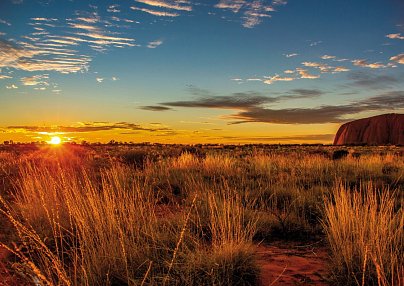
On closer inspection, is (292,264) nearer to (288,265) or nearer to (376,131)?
(288,265)

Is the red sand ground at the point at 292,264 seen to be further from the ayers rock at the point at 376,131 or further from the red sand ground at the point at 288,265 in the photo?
the ayers rock at the point at 376,131

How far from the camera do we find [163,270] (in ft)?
12.6

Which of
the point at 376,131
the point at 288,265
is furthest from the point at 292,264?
the point at 376,131

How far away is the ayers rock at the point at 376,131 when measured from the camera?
3976 inches

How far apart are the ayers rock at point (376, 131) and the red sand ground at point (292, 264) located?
9802 cm

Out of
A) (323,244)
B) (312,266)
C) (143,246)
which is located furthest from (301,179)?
(143,246)

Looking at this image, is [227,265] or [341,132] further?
[341,132]

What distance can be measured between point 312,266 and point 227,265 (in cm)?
132

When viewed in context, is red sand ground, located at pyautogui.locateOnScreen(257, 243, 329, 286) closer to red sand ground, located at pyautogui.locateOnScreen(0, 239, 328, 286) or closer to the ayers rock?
red sand ground, located at pyautogui.locateOnScreen(0, 239, 328, 286)

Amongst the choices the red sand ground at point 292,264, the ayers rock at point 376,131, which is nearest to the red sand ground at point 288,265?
the red sand ground at point 292,264

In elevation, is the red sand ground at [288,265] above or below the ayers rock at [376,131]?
below

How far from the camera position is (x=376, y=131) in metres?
106

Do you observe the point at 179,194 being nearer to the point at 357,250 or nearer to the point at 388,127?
the point at 357,250

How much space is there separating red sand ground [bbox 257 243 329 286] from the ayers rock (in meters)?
98.0
